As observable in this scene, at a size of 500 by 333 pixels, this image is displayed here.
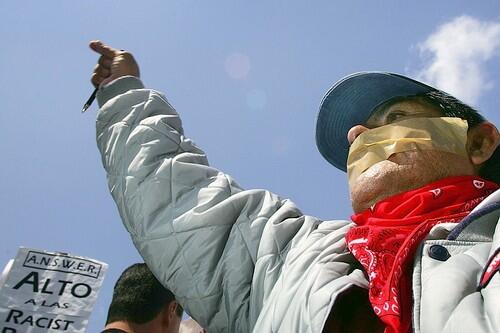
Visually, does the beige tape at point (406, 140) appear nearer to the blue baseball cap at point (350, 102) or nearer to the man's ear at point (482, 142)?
the man's ear at point (482, 142)

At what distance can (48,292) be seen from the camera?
11.5 ft

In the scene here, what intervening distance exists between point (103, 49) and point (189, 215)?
1170 millimetres

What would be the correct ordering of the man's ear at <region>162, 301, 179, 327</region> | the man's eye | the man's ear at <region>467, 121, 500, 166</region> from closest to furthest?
the man's ear at <region>467, 121, 500, 166</region>
the man's eye
the man's ear at <region>162, 301, 179, 327</region>

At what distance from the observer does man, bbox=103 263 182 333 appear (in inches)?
127

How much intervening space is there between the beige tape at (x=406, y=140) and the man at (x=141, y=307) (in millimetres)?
1626

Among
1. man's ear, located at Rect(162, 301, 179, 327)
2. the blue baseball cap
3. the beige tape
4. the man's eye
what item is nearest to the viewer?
the beige tape

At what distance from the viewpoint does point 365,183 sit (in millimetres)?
2078

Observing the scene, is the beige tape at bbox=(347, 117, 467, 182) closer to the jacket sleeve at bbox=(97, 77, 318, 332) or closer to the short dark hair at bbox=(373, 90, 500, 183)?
the short dark hair at bbox=(373, 90, 500, 183)

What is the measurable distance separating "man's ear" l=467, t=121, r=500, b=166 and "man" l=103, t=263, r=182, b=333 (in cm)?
194

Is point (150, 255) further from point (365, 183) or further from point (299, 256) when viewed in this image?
point (365, 183)

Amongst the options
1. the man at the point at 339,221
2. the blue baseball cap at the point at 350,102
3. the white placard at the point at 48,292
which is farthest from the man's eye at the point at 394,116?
the white placard at the point at 48,292

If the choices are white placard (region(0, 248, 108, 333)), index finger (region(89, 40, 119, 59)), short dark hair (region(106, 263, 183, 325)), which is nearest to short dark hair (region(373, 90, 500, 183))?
index finger (region(89, 40, 119, 59))

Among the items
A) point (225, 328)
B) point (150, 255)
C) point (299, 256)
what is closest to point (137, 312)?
point (150, 255)

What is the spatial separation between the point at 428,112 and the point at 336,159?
1.85 feet
